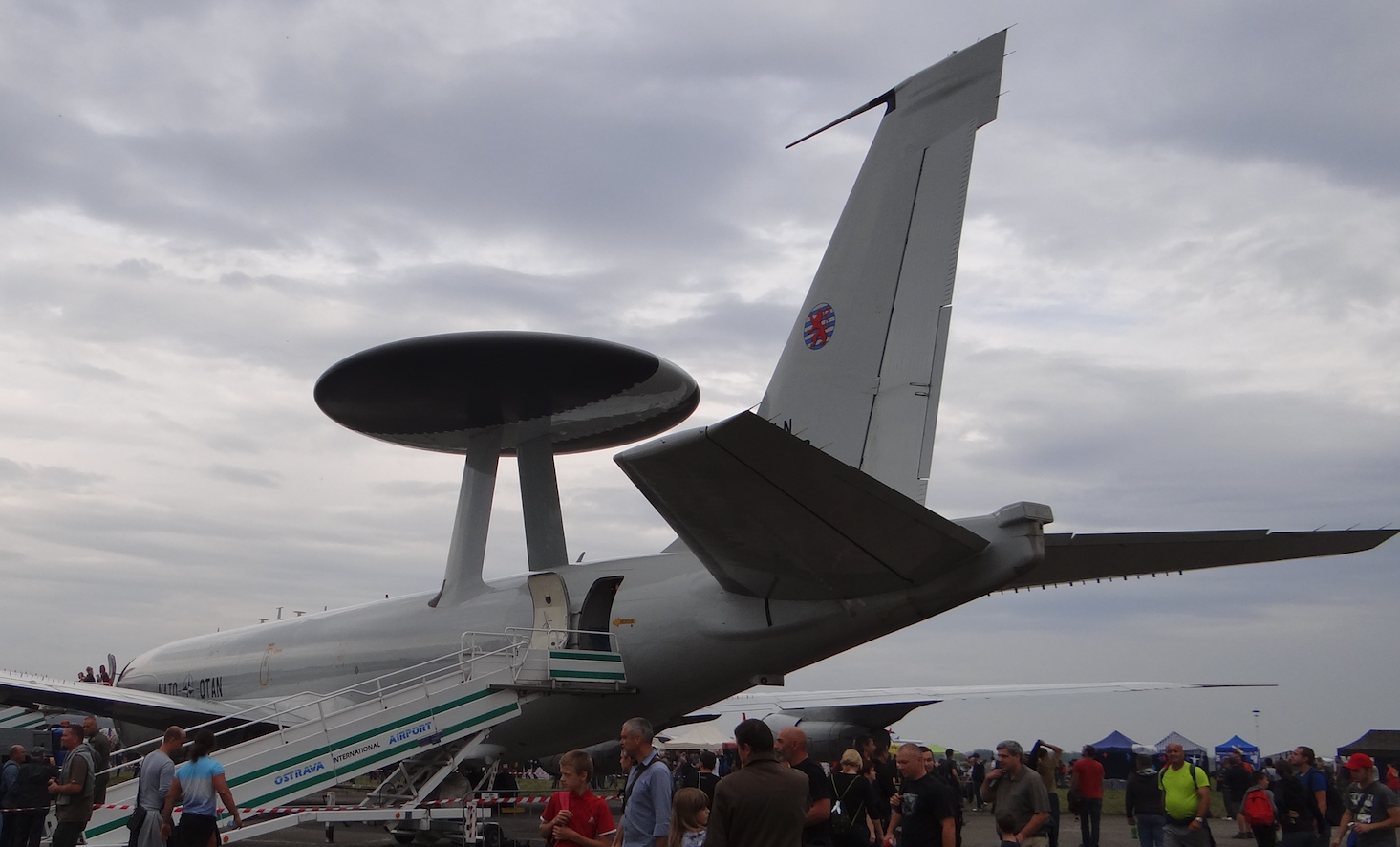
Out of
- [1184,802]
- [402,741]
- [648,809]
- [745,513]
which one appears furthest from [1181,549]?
[402,741]

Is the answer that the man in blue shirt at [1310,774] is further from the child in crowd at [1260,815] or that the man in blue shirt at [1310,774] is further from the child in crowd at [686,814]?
the child in crowd at [686,814]

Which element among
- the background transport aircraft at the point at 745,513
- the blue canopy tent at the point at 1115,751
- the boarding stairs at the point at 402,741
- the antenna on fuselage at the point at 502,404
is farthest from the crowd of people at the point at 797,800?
the blue canopy tent at the point at 1115,751

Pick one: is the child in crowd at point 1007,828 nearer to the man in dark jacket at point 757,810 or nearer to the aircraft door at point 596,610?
the man in dark jacket at point 757,810

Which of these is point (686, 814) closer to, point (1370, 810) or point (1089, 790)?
point (1370, 810)

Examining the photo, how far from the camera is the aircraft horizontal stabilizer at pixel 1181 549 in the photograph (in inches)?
338

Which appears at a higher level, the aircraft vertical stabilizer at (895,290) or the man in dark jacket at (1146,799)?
the aircraft vertical stabilizer at (895,290)

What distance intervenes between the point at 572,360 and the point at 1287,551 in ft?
27.0

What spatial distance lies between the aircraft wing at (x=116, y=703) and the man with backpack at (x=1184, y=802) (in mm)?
9743

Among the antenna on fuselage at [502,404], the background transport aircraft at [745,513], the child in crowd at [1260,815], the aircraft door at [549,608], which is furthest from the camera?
the antenna on fuselage at [502,404]

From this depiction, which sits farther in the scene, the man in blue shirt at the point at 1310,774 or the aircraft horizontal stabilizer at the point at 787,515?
the man in blue shirt at the point at 1310,774

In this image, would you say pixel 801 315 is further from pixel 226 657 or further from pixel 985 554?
pixel 226 657

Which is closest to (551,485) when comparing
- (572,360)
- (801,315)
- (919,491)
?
(572,360)

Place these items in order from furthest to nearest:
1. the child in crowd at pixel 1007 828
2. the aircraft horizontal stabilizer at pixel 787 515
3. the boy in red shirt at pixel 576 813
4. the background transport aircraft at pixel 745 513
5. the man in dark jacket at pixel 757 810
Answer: the background transport aircraft at pixel 745 513
the aircraft horizontal stabilizer at pixel 787 515
the child in crowd at pixel 1007 828
the boy in red shirt at pixel 576 813
the man in dark jacket at pixel 757 810

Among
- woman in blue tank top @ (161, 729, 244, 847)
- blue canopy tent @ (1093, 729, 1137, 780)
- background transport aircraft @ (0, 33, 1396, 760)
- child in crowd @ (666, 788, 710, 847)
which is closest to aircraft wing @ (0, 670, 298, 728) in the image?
background transport aircraft @ (0, 33, 1396, 760)
